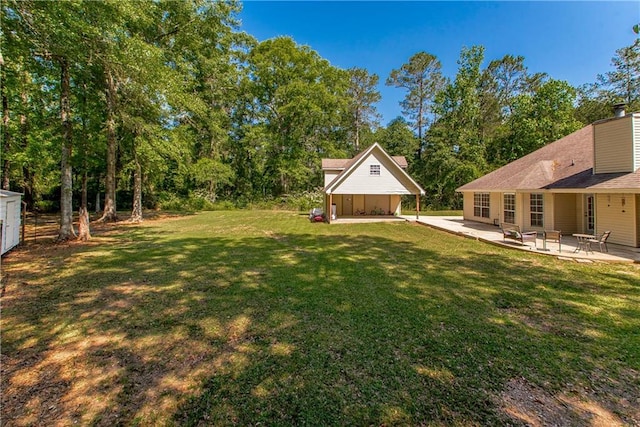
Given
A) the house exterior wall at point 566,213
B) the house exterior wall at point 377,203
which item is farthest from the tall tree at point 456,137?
the house exterior wall at point 566,213

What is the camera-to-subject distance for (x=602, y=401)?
3062 millimetres

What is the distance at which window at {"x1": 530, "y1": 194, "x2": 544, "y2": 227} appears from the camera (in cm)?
1325

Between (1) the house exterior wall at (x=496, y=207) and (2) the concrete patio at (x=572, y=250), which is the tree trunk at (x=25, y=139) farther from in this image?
(1) the house exterior wall at (x=496, y=207)

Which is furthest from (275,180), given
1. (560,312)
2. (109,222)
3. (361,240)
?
(560,312)

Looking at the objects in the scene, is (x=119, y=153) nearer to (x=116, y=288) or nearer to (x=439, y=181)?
(x=116, y=288)

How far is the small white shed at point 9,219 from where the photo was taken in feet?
29.5

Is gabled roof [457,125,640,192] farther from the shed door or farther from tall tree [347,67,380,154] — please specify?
tall tree [347,67,380,154]

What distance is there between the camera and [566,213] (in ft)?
41.9

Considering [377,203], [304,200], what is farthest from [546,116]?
[304,200]

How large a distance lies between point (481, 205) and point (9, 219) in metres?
21.2

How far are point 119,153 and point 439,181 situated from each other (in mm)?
29446

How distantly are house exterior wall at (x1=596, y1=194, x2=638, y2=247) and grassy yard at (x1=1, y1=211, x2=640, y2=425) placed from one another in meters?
3.06

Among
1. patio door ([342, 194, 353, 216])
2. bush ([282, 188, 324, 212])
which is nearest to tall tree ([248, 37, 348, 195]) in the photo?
bush ([282, 188, 324, 212])

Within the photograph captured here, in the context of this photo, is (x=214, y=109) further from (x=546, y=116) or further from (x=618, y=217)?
(x=618, y=217)
